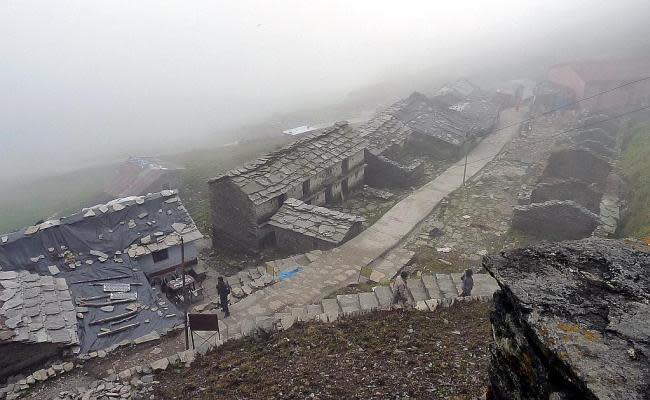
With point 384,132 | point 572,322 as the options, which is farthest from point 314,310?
point 384,132

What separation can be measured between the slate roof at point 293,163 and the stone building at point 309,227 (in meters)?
1.23

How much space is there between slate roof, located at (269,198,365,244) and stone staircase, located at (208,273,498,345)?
6.07 meters

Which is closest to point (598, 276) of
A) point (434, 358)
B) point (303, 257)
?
point (434, 358)

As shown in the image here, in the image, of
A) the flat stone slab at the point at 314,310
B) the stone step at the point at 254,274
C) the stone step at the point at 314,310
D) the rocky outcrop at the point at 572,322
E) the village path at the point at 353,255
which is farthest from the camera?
the stone step at the point at 254,274

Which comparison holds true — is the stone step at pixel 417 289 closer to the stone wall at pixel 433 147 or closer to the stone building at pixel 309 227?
the stone building at pixel 309 227

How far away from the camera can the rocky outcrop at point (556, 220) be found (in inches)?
803

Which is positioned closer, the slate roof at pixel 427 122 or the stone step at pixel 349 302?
the stone step at pixel 349 302

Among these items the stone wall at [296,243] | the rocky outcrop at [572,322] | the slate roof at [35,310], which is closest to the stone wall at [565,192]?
the stone wall at [296,243]

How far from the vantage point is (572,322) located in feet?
14.5

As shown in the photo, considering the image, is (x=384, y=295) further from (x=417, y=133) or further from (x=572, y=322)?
(x=417, y=133)

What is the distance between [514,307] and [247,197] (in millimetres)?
18453

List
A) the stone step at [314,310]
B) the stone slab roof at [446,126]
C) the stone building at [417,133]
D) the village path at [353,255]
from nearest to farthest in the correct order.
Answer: the stone step at [314,310] < the village path at [353,255] < the stone building at [417,133] < the stone slab roof at [446,126]

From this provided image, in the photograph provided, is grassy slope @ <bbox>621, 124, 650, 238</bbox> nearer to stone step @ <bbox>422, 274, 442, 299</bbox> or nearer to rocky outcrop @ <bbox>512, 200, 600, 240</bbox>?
rocky outcrop @ <bbox>512, 200, 600, 240</bbox>

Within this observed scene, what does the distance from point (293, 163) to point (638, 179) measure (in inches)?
743
